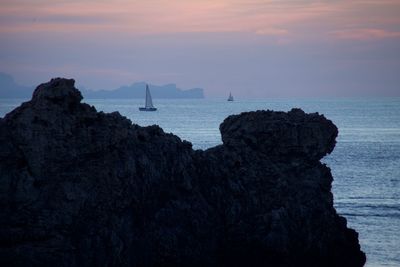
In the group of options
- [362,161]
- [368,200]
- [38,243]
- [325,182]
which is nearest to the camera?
[38,243]

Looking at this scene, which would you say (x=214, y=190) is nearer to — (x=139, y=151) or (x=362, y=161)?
(x=139, y=151)

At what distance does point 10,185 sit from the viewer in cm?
3158

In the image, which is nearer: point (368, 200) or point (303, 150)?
point (303, 150)

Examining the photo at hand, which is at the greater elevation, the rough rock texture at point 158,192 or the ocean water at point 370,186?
the rough rock texture at point 158,192

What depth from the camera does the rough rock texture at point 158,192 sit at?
31.4 metres

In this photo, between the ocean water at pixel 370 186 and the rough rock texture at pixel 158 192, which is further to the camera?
the ocean water at pixel 370 186

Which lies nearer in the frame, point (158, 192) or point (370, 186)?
point (158, 192)

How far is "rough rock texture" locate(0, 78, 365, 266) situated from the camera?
31.4 meters

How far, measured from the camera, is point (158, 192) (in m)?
34.5

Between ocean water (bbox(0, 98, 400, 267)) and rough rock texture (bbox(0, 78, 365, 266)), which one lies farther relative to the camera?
ocean water (bbox(0, 98, 400, 267))

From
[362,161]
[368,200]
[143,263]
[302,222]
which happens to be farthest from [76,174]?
[362,161]

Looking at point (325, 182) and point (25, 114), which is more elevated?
point (25, 114)

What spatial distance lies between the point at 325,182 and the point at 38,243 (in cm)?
1318

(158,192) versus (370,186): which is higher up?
(158,192)
